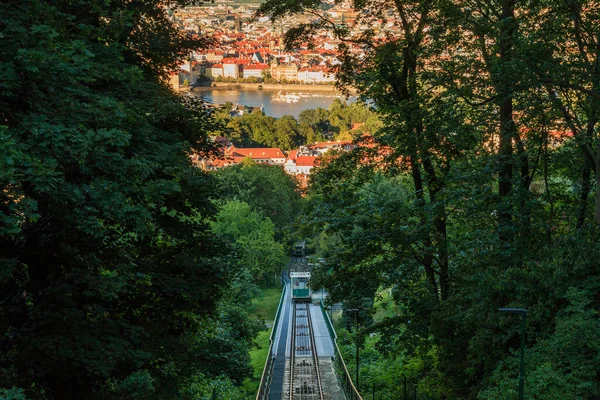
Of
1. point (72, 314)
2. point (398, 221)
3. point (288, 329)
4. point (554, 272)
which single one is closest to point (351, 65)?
point (398, 221)

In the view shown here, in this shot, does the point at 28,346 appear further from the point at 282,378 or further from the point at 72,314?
the point at 282,378

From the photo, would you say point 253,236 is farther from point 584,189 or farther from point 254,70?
point 254,70

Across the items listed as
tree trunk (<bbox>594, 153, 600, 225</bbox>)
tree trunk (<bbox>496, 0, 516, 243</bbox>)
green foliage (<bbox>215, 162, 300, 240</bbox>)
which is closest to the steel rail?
green foliage (<bbox>215, 162, 300, 240</bbox>)

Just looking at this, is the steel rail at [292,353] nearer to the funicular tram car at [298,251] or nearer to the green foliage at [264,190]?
the green foliage at [264,190]

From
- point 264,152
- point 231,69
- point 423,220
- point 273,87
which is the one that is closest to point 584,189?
point 423,220

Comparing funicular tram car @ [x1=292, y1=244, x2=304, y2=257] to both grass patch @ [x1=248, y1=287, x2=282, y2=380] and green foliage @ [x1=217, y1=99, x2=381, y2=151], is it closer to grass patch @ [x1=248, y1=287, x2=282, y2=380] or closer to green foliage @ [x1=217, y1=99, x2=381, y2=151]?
grass patch @ [x1=248, y1=287, x2=282, y2=380]
